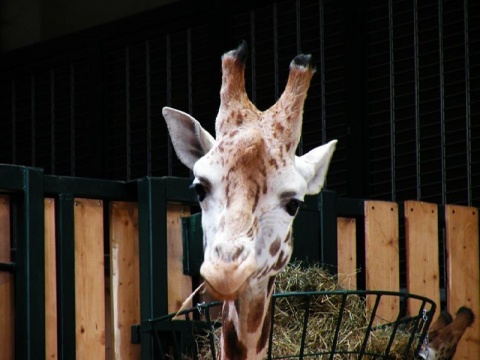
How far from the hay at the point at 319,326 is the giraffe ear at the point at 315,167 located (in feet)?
1.71

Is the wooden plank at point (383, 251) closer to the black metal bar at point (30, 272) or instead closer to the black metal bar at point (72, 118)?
the black metal bar at point (30, 272)

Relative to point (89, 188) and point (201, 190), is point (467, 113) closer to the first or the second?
point (89, 188)

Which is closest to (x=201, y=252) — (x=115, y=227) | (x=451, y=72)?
(x=115, y=227)

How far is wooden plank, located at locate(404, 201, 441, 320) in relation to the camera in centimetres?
715

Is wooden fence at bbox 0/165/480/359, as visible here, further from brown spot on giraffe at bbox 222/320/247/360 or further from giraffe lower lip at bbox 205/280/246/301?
giraffe lower lip at bbox 205/280/246/301

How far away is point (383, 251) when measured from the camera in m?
7.02

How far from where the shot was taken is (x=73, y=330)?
5.94 m

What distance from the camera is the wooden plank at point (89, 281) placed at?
19.7 feet

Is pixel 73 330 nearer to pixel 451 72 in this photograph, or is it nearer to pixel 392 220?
pixel 392 220

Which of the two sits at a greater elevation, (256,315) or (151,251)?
(151,251)

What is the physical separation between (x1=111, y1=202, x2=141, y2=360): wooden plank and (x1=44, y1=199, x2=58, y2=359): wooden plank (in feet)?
0.98

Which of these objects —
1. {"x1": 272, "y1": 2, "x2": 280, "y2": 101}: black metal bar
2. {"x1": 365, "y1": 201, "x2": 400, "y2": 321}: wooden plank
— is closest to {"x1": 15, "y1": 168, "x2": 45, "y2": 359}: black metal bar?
{"x1": 365, "y1": 201, "x2": 400, "y2": 321}: wooden plank

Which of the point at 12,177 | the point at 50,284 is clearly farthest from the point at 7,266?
the point at 12,177

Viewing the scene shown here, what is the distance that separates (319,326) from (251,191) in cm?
118
